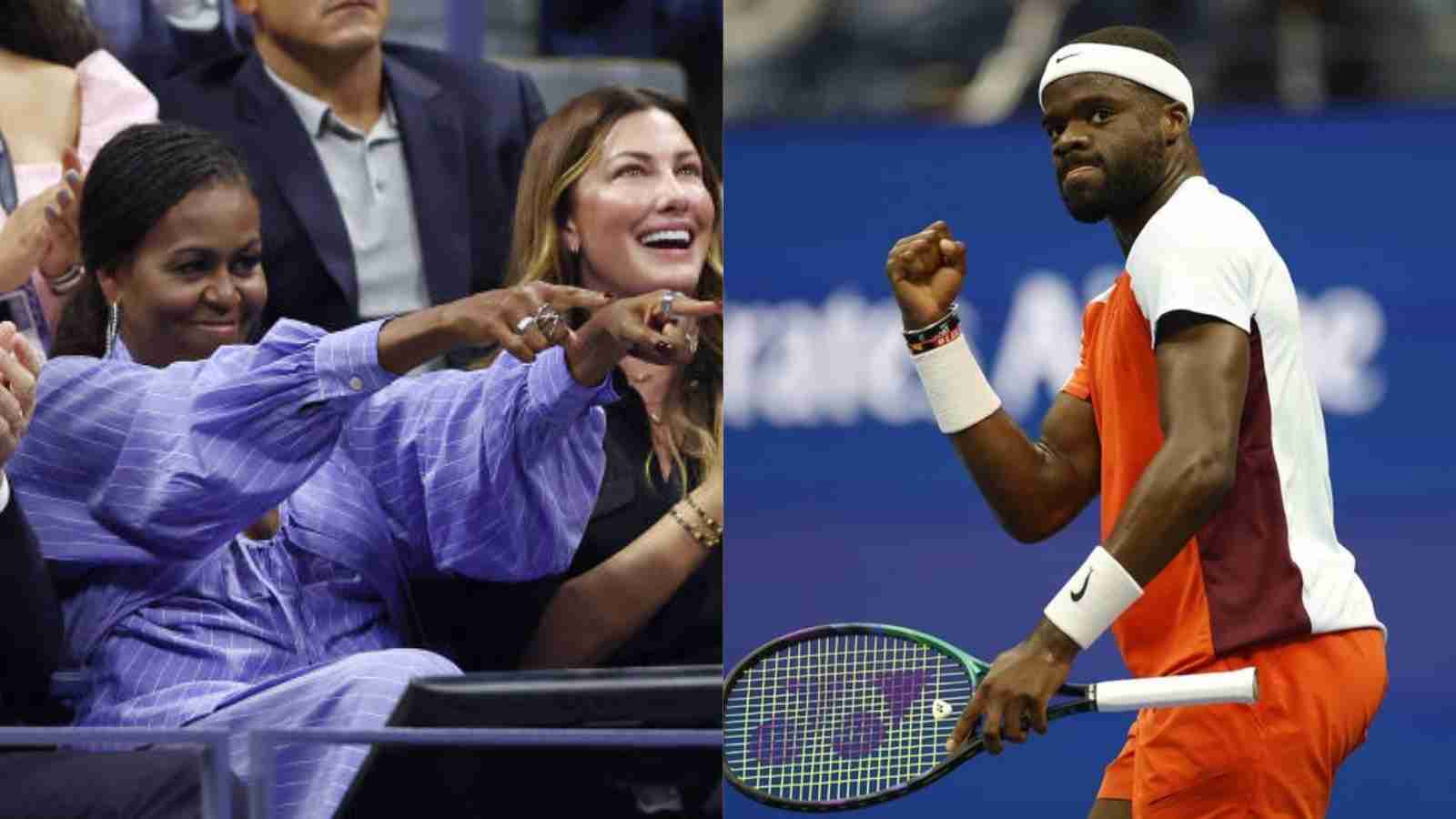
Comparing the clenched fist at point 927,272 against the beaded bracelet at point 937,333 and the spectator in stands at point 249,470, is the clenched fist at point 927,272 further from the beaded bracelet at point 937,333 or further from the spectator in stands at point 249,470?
the spectator in stands at point 249,470

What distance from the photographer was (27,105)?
4.61m

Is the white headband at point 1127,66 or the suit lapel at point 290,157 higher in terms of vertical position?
the white headband at point 1127,66

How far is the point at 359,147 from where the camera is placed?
4570 mm

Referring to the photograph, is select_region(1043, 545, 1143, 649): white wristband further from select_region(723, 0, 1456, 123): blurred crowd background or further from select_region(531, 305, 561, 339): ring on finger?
select_region(723, 0, 1456, 123): blurred crowd background

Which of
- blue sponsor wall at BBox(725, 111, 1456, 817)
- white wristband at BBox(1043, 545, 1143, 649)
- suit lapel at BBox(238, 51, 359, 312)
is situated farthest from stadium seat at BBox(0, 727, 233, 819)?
blue sponsor wall at BBox(725, 111, 1456, 817)

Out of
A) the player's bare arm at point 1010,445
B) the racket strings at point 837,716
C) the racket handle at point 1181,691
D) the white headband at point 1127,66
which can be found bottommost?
the racket strings at point 837,716

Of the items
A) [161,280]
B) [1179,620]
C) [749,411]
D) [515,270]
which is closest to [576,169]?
[515,270]

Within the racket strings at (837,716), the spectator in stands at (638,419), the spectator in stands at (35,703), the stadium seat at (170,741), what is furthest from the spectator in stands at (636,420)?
the spectator in stands at (35,703)

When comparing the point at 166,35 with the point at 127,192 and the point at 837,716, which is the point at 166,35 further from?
the point at 837,716

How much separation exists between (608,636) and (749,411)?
3.04 meters

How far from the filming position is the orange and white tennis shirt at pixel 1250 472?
3.61 meters

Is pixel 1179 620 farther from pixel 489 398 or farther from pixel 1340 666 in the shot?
pixel 489 398

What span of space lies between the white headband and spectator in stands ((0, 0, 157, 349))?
5.42 ft

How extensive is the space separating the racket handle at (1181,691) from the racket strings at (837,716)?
41 centimetres
